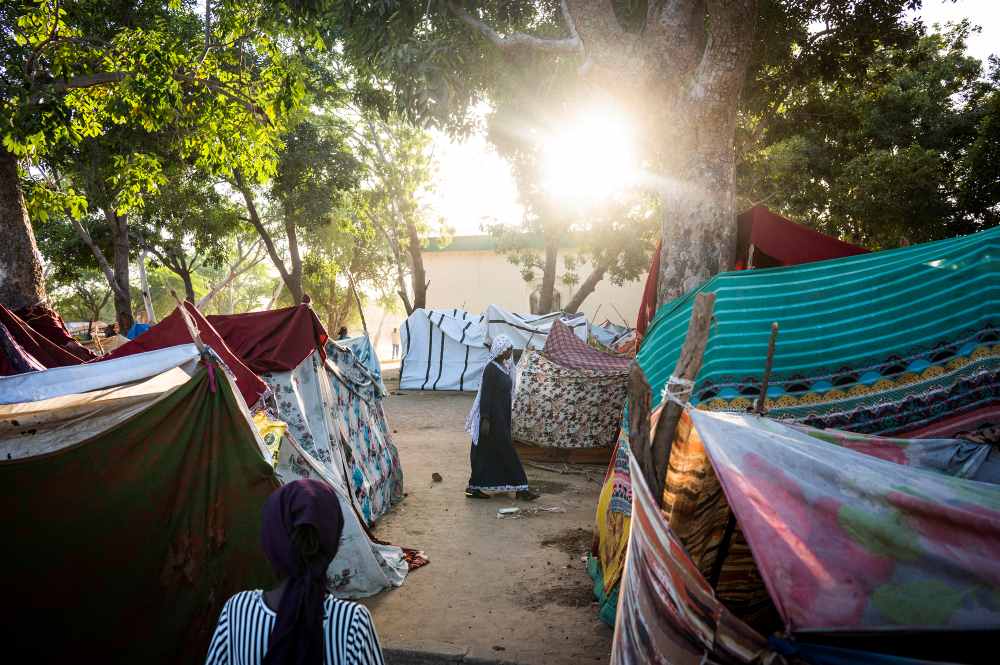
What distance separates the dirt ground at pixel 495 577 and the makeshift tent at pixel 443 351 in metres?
8.42

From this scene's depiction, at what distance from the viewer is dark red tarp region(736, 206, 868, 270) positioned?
536 cm

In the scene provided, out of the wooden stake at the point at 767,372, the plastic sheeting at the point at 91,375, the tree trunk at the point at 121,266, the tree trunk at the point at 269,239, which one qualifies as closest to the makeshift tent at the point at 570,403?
the plastic sheeting at the point at 91,375

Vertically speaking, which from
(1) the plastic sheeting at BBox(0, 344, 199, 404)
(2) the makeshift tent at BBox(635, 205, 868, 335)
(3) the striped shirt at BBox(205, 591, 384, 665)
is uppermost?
(2) the makeshift tent at BBox(635, 205, 868, 335)

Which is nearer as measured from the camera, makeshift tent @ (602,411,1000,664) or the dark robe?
makeshift tent @ (602,411,1000,664)

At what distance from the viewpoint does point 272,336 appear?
6234 millimetres

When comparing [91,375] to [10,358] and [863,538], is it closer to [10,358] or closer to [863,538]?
[10,358]

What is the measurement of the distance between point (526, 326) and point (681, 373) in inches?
558

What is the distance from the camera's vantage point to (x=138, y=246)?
20.2 metres

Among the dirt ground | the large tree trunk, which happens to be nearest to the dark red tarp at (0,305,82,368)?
the dirt ground

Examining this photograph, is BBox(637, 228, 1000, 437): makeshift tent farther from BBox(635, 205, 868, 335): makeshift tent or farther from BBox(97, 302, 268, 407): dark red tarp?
BBox(97, 302, 268, 407): dark red tarp

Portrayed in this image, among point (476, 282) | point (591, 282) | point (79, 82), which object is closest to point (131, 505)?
point (79, 82)

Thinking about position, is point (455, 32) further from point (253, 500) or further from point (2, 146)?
point (253, 500)

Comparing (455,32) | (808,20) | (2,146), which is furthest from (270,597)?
(808,20)

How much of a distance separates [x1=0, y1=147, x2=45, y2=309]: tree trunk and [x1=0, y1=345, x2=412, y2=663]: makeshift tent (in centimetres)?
392
